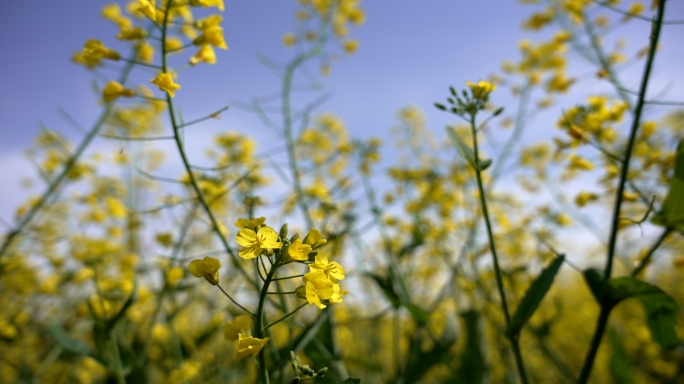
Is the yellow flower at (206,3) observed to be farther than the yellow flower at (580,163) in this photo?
No

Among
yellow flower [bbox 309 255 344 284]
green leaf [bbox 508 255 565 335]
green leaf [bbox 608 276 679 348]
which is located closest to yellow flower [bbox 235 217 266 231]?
yellow flower [bbox 309 255 344 284]

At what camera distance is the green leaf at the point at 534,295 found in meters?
1.10

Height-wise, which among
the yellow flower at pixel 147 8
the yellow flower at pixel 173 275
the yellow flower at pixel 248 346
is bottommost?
the yellow flower at pixel 248 346

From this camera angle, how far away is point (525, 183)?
4.84 m

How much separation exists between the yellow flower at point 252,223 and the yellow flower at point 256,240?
0.02 m

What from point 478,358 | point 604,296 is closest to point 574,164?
point 604,296

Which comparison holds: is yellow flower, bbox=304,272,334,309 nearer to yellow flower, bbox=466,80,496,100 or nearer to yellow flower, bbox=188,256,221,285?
yellow flower, bbox=188,256,221,285

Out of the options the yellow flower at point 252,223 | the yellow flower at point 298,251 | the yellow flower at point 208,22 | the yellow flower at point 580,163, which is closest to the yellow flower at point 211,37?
the yellow flower at point 208,22

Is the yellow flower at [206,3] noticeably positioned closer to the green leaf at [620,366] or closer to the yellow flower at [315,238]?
the yellow flower at [315,238]

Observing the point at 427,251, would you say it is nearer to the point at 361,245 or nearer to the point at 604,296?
the point at 361,245

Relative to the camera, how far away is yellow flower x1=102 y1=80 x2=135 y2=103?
126 cm

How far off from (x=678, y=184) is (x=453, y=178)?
262 cm

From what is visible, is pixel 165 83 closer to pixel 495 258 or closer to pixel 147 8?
pixel 147 8

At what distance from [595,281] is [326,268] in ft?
3.29
